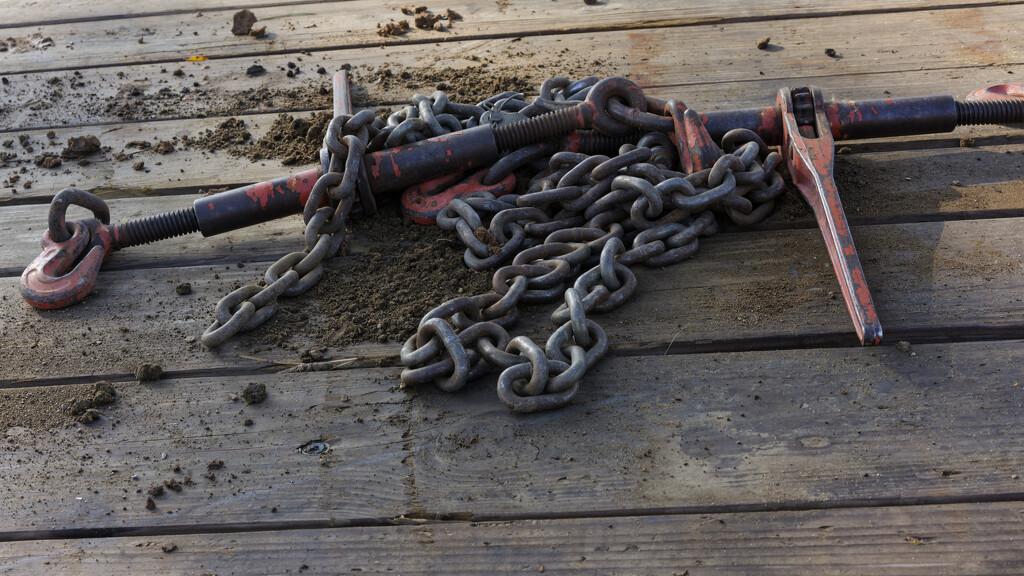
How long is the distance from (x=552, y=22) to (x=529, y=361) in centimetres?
231

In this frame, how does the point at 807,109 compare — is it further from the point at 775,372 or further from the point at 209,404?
the point at 209,404

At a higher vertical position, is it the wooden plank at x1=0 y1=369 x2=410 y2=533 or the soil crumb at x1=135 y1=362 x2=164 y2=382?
the soil crumb at x1=135 y1=362 x2=164 y2=382

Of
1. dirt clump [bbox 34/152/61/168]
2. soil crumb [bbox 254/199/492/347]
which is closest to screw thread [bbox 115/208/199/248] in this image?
soil crumb [bbox 254/199/492/347]

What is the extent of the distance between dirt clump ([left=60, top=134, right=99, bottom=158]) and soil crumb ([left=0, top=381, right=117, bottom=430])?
1.28 meters

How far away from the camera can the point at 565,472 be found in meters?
1.71

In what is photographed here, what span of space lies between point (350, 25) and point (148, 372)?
91.9 inches

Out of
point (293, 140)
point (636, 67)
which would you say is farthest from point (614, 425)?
point (636, 67)

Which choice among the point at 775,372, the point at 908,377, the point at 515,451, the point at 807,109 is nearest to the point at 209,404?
the point at 515,451

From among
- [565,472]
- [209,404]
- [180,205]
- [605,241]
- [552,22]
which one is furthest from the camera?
[552,22]

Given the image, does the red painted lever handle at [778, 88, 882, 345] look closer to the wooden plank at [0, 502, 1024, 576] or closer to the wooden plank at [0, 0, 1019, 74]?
the wooden plank at [0, 502, 1024, 576]

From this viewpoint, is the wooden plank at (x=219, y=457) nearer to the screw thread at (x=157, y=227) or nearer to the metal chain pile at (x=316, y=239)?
the metal chain pile at (x=316, y=239)

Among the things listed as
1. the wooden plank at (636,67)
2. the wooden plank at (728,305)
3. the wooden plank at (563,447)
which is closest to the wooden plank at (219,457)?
the wooden plank at (563,447)

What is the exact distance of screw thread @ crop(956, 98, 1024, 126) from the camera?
2527 mm

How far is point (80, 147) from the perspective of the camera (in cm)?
306
